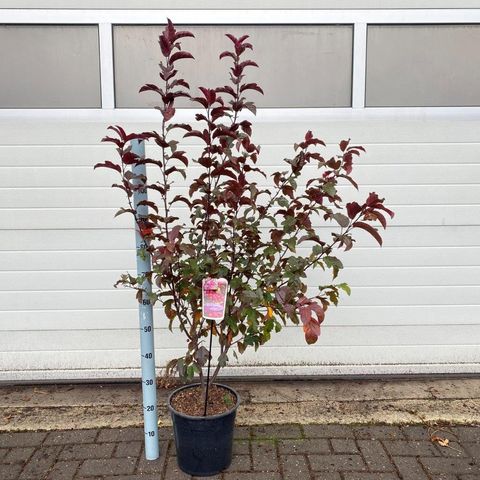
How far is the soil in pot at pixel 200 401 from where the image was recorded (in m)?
2.84

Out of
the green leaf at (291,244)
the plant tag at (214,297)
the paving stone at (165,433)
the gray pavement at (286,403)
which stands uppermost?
the green leaf at (291,244)

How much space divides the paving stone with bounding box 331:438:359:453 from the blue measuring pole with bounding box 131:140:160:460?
100 centimetres

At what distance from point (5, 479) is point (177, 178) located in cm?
204

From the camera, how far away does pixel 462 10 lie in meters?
3.58

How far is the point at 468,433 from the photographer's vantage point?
3197mm

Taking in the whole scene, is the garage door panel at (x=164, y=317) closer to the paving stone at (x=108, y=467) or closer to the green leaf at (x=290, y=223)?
the paving stone at (x=108, y=467)

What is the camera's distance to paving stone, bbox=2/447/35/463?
9.69ft

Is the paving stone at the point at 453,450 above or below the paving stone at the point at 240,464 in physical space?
→ above

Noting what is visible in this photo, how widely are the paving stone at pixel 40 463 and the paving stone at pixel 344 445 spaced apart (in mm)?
1561

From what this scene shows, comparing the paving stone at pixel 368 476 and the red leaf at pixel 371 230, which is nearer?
the red leaf at pixel 371 230

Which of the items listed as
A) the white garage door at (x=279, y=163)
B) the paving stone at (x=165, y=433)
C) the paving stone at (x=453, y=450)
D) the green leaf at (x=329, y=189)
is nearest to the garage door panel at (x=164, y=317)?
the white garage door at (x=279, y=163)

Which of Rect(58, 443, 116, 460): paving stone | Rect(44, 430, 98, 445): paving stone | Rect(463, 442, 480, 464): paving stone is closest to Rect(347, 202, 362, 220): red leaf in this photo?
Rect(463, 442, 480, 464): paving stone

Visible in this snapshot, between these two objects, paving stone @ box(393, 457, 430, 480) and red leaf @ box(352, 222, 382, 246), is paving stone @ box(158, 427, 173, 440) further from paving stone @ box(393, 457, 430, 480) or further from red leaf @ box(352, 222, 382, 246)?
red leaf @ box(352, 222, 382, 246)

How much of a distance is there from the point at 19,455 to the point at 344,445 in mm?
1824
